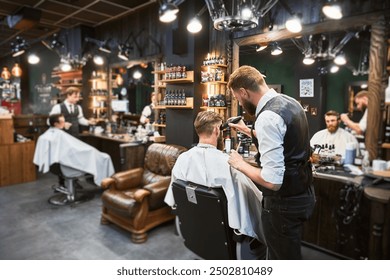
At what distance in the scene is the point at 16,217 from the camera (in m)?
2.86

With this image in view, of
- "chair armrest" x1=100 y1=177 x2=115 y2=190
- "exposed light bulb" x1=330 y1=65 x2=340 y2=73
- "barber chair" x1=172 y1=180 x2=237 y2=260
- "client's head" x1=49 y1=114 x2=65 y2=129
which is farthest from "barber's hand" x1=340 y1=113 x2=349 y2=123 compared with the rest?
"client's head" x1=49 y1=114 x2=65 y2=129

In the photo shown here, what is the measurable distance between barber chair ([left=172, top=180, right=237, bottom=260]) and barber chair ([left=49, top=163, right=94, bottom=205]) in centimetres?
236

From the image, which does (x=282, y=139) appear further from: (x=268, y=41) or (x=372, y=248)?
(x=372, y=248)

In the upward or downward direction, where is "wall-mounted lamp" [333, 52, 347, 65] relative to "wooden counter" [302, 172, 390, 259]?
upward

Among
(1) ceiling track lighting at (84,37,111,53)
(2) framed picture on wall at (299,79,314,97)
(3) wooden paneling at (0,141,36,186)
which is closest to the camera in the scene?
(2) framed picture on wall at (299,79,314,97)

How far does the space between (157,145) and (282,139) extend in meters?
1.17

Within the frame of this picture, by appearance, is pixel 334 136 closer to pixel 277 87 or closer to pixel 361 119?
pixel 361 119

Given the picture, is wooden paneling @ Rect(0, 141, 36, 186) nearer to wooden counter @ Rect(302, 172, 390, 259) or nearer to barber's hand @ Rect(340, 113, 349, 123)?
wooden counter @ Rect(302, 172, 390, 259)

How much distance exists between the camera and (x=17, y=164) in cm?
407

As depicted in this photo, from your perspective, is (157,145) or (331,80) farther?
(157,145)

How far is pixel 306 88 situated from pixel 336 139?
0.35 meters

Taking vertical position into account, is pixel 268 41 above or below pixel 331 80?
above

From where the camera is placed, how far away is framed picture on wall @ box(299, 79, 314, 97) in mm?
1446

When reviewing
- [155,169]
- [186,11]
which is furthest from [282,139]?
[155,169]
